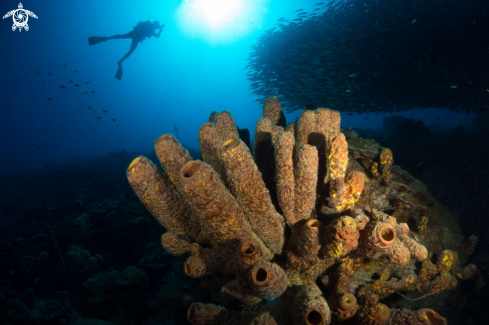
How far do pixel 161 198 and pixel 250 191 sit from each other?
978mm

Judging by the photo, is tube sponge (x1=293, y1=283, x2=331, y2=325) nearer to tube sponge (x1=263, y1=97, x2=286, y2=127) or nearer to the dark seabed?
the dark seabed

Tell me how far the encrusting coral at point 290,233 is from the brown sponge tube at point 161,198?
12mm

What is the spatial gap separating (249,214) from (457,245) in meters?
4.70

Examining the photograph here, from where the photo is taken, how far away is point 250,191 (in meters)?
2.10

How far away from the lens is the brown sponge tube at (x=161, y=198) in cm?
211

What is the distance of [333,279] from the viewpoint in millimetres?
2430

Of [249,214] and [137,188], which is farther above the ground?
[137,188]

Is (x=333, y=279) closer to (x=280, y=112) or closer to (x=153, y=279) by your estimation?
(x=280, y=112)

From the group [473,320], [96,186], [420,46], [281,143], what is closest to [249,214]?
[281,143]

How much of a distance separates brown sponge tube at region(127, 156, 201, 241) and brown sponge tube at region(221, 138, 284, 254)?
0.74 meters

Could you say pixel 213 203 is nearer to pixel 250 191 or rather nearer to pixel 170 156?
pixel 250 191

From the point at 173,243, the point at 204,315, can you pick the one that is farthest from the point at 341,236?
the point at 173,243

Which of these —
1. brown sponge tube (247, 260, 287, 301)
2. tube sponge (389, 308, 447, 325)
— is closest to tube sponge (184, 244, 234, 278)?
brown sponge tube (247, 260, 287, 301)

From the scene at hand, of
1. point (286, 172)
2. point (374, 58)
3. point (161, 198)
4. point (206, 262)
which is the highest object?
point (374, 58)
